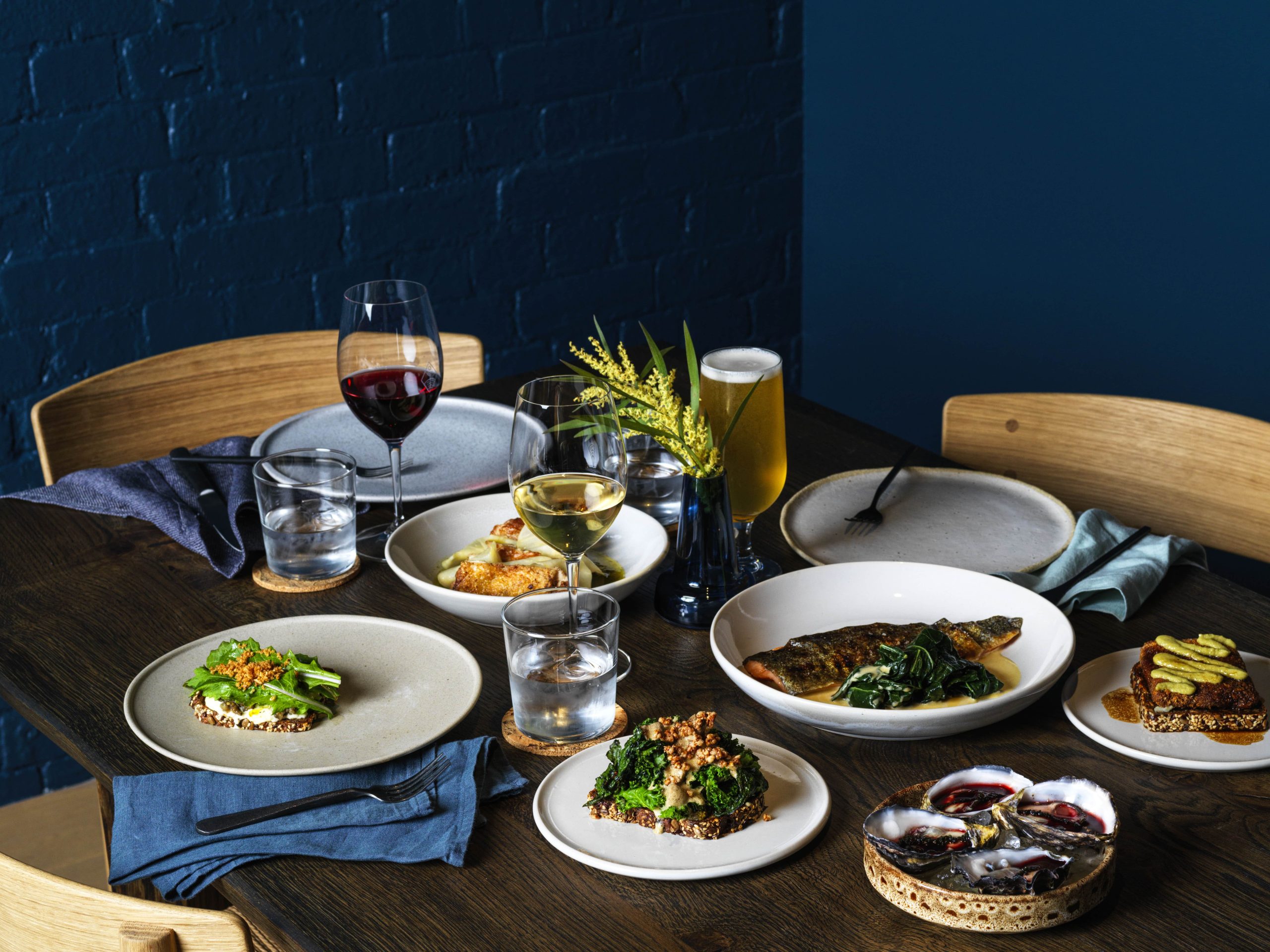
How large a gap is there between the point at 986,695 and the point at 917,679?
0.05 m

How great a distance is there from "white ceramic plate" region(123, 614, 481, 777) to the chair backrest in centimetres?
17

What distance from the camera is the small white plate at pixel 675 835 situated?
80cm

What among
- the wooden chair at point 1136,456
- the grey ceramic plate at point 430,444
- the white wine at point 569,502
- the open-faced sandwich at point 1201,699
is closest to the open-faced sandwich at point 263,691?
the white wine at point 569,502

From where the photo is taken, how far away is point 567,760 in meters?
0.91

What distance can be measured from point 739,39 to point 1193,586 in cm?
209

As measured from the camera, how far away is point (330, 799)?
878mm

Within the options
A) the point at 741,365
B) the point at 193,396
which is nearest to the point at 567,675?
the point at 741,365

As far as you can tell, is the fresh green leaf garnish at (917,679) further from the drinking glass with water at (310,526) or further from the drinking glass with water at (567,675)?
the drinking glass with water at (310,526)

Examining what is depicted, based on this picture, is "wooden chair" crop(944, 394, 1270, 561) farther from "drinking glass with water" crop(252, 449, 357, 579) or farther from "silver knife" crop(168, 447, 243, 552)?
"silver knife" crop(168, 447, 243, 552)

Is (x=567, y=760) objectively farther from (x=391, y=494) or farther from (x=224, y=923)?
(x=391, y=494)

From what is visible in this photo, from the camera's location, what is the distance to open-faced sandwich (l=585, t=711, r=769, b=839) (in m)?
0.83

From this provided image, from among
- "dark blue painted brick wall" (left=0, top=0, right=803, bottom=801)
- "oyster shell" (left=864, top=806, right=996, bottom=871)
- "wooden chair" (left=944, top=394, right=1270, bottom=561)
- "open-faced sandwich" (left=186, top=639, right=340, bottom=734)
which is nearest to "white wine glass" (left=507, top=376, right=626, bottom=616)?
"open-faced sandwich" (left=186, top=639, right=340, bottom=734)

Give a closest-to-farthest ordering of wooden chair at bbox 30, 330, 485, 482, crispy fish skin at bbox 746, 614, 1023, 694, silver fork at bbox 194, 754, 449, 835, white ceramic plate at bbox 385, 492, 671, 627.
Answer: silver fork at bbox 194, 754, 449, 835 < crispy fish skin at bbox 746, 614, 1023, 694 < white ceramic plate at bbox 385, 492, 671, 627 < wooden chair at bbox 30, 330, 485, 482

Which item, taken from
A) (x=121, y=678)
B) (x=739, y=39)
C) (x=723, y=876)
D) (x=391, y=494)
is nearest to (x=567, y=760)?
(x=723, y=876)
